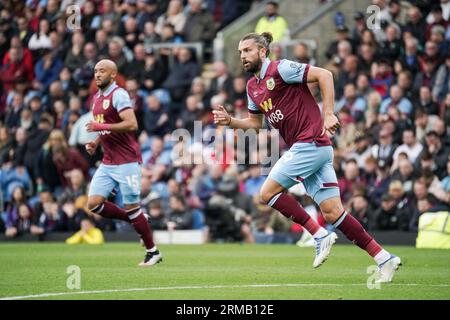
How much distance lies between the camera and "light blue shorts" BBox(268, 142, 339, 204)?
1152cm

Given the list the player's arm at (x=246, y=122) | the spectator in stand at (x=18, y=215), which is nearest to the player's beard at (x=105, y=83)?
the player's arm at (x=246, y=122)

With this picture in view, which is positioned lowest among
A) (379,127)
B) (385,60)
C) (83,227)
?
(83,227)

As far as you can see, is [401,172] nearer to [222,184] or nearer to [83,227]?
[222,184]

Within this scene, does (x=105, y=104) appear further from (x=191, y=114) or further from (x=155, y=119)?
(x=155, y=119)

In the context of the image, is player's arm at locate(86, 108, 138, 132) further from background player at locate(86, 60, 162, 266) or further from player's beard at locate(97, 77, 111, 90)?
player's beard at locate(97, 77, 111, 90)

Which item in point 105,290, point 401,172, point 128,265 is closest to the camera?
point 105,290

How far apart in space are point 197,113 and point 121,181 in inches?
370

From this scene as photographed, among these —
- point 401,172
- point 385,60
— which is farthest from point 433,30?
point 401,172

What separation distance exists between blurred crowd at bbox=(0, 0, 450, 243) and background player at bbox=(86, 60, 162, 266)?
5940mm

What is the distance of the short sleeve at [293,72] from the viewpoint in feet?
37.7

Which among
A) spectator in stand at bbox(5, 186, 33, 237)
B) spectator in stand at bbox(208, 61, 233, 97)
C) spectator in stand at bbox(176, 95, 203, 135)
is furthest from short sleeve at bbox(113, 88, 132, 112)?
spectator in stand at bbox(208, 61, 233, 97)

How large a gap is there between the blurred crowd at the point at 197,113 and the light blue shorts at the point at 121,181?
5941 mm

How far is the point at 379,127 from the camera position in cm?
2080

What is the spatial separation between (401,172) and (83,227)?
6.45 meters
